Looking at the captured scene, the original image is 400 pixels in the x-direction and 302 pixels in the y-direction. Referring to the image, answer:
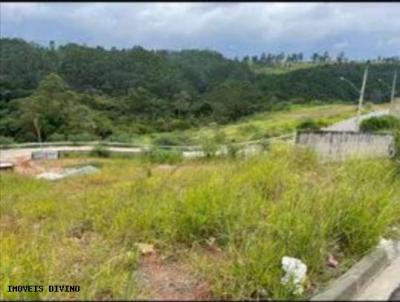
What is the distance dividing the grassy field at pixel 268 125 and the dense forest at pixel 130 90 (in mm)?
1205

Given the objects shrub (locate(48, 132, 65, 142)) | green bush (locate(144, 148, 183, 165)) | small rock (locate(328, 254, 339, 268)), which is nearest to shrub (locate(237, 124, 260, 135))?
green bush (locate(144, 148, 183, 165))

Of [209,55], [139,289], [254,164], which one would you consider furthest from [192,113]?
[139,289]

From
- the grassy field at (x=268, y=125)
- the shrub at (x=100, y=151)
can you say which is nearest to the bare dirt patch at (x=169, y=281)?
the grassy field at (x=268, y=125)

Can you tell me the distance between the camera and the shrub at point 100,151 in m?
44.2

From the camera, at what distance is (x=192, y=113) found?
50875 mm

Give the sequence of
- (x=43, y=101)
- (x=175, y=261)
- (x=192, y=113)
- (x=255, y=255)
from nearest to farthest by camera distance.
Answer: (x=255, y=255) → (x=175, y=261) → (x=43, y=101) → (x=192, y=113)

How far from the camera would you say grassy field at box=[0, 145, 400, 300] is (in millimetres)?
3547

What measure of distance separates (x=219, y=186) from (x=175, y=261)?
3.28 ft

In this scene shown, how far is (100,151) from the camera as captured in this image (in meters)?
44.6

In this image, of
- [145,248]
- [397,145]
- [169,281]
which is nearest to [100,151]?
[397,145]

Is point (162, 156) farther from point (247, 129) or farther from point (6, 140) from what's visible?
point (6, 140)

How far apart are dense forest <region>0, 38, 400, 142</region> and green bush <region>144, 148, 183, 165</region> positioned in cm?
250

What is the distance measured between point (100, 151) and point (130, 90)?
56.1 ft

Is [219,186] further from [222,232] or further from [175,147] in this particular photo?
[175,147]
